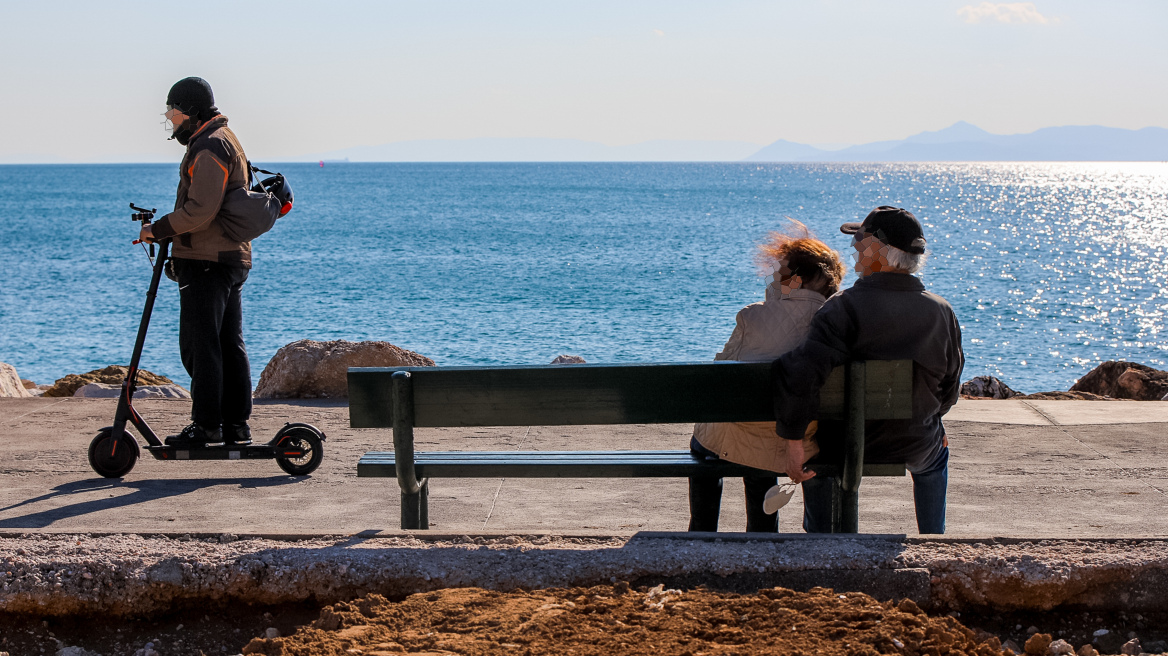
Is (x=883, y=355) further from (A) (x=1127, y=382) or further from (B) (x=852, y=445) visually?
(A) (x=1127, y=382)

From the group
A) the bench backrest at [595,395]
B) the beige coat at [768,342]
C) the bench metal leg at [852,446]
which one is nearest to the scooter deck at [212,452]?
the bench backrest at [595,395]

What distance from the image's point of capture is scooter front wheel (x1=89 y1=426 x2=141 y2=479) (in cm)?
517

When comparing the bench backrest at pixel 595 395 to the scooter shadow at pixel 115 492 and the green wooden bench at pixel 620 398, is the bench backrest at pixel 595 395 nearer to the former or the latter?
the green wooden bench at pixel 620 398

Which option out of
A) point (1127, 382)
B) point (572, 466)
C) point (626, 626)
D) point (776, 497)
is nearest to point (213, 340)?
point (572, 466)

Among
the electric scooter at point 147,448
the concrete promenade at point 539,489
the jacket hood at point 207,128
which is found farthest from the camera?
the electric scooter at point 147,448

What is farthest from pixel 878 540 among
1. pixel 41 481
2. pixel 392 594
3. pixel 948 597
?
pixel 41 481

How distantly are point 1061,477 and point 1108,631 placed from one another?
2.52 meters

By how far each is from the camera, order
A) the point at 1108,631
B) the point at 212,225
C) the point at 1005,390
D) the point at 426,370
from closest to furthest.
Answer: the point at 1108,631 → the point at 426,370 → the point at 212,225 → the point at 1005,390

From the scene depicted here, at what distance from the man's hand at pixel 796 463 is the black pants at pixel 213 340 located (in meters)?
2.99

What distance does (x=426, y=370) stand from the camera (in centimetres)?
356

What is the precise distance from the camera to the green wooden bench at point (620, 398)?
348cm

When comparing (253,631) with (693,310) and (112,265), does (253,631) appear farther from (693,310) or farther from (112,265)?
(112,265)

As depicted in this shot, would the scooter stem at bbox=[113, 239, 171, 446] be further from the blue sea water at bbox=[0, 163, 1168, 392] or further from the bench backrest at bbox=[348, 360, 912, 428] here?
the blue sea water at bbox=[0, 163, 1168, 392]

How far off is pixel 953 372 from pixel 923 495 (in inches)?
19.1
